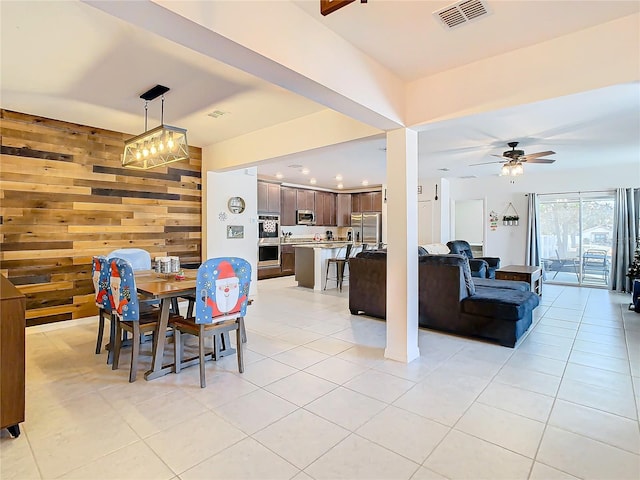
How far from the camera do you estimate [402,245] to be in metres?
3.15

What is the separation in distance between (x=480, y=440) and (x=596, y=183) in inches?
289

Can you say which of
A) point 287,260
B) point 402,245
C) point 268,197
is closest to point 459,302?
point 402,245

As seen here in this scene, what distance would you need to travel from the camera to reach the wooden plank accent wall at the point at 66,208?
157 inches

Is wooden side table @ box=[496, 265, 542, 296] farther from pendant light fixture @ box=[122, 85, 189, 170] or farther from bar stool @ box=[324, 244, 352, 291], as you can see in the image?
pendant light fixture @ box=[122, 85, 189, 170]

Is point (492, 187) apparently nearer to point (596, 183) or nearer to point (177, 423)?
point (596, 183)

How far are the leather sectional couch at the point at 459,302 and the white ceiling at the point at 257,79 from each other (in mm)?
1636

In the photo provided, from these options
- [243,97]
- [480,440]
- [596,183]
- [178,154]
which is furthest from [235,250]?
[596,183]

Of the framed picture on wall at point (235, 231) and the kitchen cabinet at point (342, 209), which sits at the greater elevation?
the kitchen cabinet at point (342, 209)

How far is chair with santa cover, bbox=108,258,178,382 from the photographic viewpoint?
275cm

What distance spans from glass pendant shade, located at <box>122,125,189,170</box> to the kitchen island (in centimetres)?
361

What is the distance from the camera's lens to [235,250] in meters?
6.11

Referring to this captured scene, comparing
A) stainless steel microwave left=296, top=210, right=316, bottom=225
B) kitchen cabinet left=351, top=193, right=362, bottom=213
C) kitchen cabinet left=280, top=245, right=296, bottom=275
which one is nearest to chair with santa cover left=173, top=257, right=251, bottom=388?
kitchen cabinet left=280, top=245, right=296, bottom=275

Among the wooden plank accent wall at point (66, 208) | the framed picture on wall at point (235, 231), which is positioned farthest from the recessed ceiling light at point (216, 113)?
the framed picture on wall at point (235, 231)

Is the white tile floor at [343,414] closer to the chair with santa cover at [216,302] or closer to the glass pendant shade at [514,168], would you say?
the chair with santa cover at [216,302]
